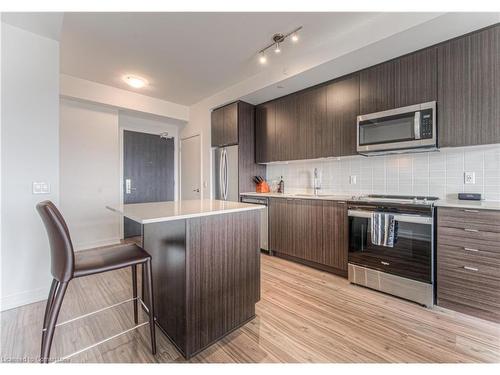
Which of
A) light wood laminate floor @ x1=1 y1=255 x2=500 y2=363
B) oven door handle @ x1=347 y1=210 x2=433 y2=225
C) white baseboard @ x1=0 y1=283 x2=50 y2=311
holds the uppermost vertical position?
oven door handle @ x1=347 y1=210 x2=433 y2=225

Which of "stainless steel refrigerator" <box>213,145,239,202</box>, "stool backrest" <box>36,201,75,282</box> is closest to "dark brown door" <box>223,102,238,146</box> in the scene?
"stainless steel refrigerator" <box>213,145,239,202</box>

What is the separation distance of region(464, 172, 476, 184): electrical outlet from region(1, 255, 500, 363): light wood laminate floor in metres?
1.23

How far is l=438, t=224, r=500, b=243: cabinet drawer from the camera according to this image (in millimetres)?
1841

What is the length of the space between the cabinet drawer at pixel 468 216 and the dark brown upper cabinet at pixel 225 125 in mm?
2782

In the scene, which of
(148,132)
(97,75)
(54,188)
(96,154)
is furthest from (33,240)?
(148,132)

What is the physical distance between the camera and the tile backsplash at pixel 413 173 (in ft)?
7.39

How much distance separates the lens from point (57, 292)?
1328mm

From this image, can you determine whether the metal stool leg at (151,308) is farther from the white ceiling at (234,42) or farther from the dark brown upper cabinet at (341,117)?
the dark brown upper cabinet at (341,117)

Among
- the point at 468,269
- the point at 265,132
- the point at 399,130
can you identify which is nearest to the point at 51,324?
the point at 468,269

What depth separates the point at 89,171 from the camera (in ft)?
12.9

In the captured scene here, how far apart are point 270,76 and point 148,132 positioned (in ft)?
9.59

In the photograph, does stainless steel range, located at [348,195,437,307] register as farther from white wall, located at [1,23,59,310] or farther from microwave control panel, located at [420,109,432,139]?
white wall, located at [1,23,59,310]

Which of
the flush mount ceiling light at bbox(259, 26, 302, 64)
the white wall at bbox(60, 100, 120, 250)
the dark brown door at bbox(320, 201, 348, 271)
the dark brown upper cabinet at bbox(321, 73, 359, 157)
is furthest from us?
the white wall at bbox(60, 100, 120, 250)
